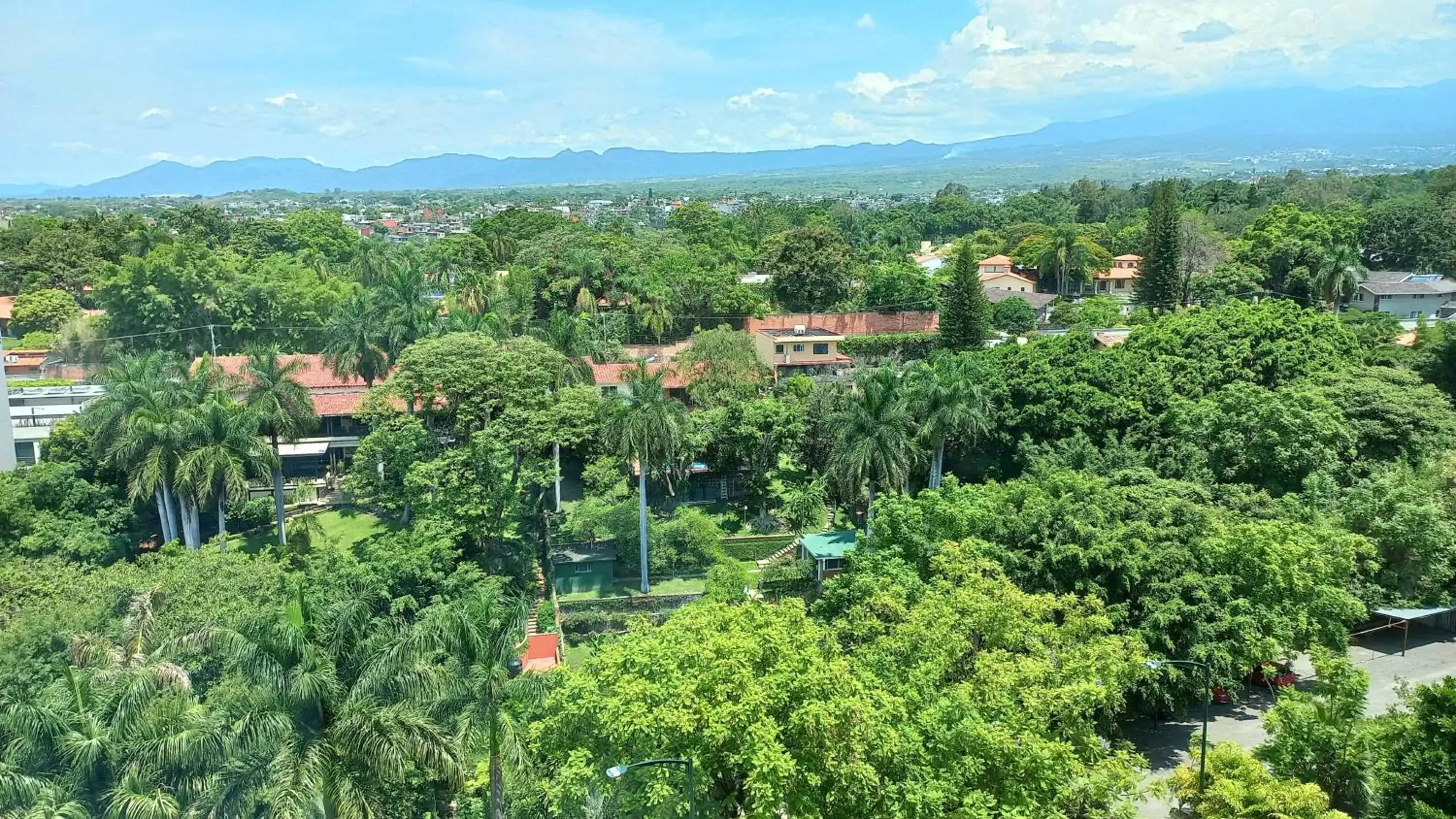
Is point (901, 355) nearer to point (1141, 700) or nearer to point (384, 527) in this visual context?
point (384, 527)

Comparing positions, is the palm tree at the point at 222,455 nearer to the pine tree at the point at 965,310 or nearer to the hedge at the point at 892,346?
the hedge at the point at 892,346

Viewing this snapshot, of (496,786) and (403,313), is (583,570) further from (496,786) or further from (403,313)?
(403,313)

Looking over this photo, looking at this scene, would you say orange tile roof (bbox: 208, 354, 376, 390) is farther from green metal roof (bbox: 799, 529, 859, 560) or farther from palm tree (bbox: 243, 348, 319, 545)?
green metal roof (bbox: 799, 529, 859, 560)

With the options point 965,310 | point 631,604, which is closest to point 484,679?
point 631,604

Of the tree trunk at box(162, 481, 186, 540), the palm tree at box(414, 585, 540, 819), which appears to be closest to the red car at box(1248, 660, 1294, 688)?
the palm tree at box(414, 585, 540, 819)

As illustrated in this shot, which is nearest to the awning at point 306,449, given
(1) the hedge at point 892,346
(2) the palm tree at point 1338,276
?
(1) the hedge at point 892,346
